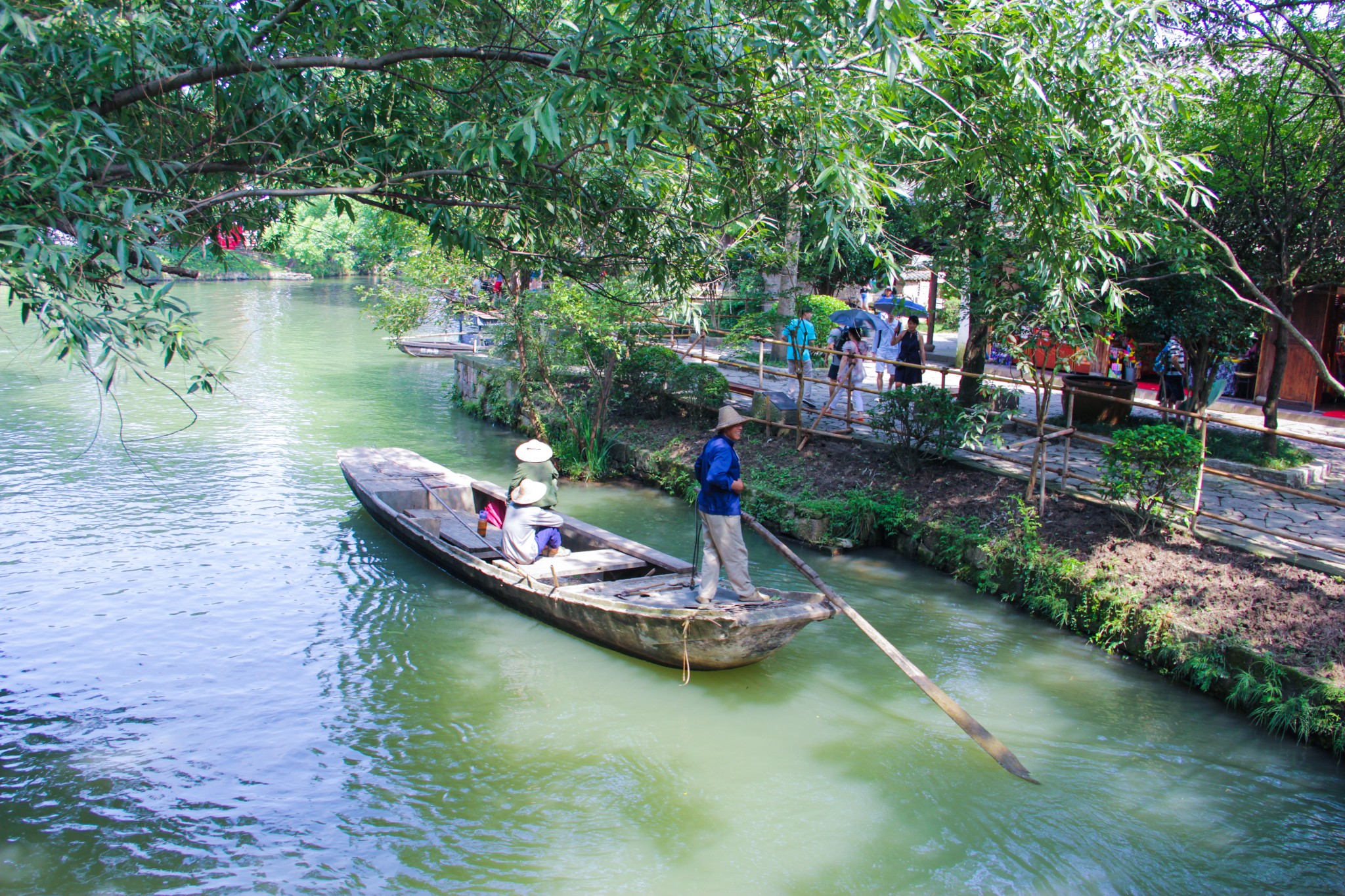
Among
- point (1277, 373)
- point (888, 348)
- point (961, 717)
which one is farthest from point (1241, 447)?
point (961, 717)

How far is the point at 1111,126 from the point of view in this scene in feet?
23.2

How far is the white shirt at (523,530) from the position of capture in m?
8.55

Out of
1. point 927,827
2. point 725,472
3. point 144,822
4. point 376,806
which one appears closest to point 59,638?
point 144,822

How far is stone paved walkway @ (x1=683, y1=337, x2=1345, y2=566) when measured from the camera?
26.9 ft

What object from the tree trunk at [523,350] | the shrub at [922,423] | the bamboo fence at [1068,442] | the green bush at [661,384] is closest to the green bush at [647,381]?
the green bush at [661,384]

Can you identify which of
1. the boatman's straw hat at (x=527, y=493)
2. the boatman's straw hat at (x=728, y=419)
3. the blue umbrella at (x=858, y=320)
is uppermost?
the blue umbrella at (x=858, y=320)

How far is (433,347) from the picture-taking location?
2569 centimetres

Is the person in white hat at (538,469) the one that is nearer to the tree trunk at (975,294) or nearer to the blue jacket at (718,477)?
the blue jacket at (718,477)

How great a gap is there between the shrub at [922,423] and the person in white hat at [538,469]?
4345 mm

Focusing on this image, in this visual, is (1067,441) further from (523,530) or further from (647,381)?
(647,381)

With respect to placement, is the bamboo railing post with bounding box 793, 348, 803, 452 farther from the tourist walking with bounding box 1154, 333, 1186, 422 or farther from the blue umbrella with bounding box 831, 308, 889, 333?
the tourist walking with bounding box 1154, 333, 1186, 422

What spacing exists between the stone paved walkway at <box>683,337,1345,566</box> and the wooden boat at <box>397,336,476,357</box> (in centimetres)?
1458

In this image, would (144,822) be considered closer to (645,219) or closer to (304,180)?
(304,180)

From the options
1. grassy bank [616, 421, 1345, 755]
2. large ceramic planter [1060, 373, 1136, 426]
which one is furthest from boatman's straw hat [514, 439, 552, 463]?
large ceramic planter [1060, 373, 1136, 426]
